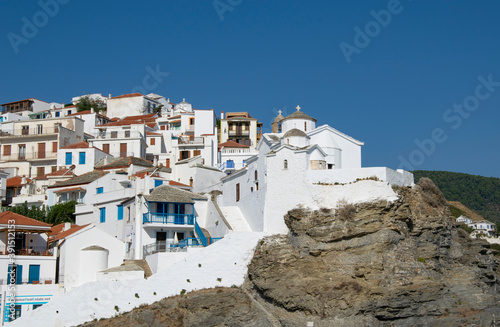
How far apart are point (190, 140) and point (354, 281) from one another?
3802 centimetres

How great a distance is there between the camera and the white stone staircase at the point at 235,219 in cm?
4218

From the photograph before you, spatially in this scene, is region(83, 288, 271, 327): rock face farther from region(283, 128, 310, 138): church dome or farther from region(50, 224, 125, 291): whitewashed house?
region(283, 128, 310, 138): church dome

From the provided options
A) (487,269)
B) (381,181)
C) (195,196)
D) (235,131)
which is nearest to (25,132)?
(235,131)

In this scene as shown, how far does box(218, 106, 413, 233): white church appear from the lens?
37281mm

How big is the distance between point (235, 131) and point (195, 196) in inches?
1271

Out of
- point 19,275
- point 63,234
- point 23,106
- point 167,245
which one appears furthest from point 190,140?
point 23,106

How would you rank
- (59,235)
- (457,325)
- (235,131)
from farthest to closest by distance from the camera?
1. (235,131)
2. (59,235)
3. (457,325)

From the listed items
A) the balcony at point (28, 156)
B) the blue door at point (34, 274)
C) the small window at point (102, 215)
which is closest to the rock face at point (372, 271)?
the blue door at point (34, 274)

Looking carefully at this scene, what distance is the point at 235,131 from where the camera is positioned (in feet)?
252

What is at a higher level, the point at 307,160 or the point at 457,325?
the point at 307,160

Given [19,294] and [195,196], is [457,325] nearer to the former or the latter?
[195,196]

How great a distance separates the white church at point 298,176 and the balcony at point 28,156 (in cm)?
2518

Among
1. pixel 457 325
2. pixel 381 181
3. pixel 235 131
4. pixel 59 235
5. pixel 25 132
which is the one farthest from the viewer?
pixel 235 131

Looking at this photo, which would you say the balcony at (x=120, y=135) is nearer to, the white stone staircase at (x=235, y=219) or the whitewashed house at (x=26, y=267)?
the white stone staircase at (x=235, y=219)
